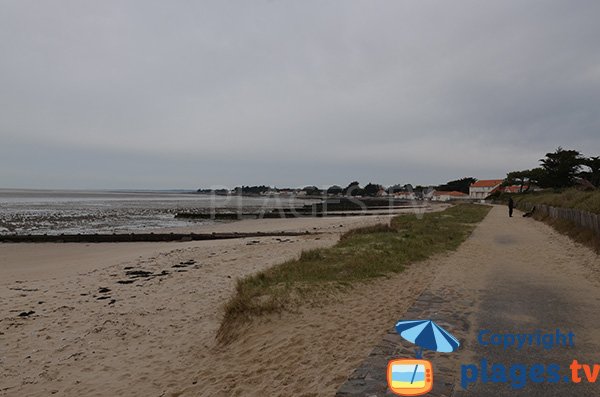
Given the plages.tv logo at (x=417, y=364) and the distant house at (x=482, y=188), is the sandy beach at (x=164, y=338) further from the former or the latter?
the distant house at (x=482, y=188)

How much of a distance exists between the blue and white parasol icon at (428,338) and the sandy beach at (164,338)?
2.56 feet

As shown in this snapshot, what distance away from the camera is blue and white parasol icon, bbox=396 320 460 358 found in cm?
453

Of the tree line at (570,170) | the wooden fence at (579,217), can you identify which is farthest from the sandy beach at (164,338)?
the tree line at (570,170)

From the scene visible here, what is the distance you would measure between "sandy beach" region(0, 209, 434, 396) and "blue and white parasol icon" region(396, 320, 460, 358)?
78cm

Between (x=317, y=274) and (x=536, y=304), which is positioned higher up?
(x=536, y=304)

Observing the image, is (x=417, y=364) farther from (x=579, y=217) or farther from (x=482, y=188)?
(x=482, y=188)

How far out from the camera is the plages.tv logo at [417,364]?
3.86 m

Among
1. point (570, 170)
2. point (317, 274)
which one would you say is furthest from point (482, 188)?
point (317, 274)

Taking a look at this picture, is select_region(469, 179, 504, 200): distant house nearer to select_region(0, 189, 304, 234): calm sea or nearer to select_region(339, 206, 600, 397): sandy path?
select_region(0, 189, 304, 234): calm sea

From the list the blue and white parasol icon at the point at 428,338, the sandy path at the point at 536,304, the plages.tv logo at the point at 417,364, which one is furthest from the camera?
the blue and white parasol icon at the point at 428,338

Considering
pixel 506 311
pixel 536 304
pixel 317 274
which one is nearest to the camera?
pixel 506 311

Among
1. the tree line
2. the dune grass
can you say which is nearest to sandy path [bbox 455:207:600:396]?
the dune grass

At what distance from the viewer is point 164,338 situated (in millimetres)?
7574

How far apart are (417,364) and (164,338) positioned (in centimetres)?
537
